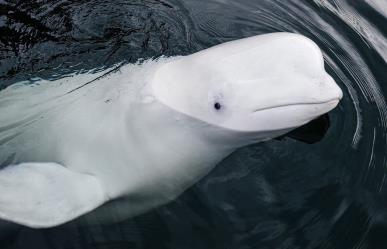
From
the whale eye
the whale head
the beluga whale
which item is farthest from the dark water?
the whale eye

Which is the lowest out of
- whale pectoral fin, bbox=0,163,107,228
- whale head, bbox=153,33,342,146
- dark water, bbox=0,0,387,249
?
whale pectoral fin, bbox=0,163,107,228

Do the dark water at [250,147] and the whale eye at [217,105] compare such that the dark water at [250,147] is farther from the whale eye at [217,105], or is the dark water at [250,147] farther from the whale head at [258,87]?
the whale eye at [217,105]

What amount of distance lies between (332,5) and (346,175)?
4.02m

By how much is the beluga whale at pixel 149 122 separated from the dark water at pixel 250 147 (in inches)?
14.7

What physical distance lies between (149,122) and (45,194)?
1207 mm

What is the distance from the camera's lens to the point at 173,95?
5480mm

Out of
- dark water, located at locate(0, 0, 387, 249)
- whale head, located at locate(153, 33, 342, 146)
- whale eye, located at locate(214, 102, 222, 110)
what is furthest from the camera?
dark water, located at locate(0, 0, 387, 249)

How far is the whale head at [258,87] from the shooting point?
495 cm

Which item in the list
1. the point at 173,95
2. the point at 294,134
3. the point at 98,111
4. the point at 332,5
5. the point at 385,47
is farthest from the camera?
the point at 332,5

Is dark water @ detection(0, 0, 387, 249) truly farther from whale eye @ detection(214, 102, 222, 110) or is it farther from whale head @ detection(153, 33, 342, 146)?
whale eye @ detection(214, 102, 222, 110)

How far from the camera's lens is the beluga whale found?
197 inches

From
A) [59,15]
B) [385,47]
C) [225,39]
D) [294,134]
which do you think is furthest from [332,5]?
[59,15]

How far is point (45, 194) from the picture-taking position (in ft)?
17.3

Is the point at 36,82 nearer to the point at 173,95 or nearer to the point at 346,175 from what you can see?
the point at 173,95
